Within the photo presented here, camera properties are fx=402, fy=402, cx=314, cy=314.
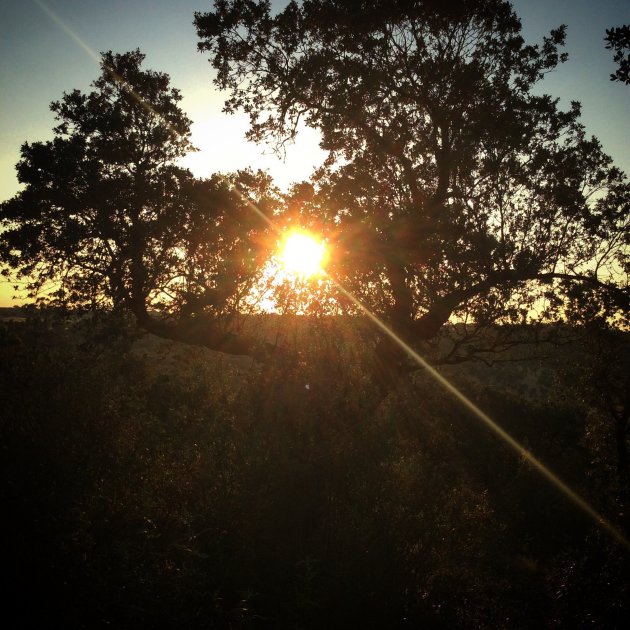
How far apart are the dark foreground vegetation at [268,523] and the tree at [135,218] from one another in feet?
7.18

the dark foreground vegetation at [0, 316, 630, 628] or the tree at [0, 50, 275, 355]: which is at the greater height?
the tree at [0, 50, 275, 355]

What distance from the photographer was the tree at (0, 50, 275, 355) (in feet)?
43.9

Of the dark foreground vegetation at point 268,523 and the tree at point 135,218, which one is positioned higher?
the tree at point 135,218

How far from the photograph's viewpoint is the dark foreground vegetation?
215 inches

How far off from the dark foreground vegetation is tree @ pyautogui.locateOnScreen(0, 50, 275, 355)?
2189 millimetres

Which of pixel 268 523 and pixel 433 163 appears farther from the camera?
pixel 433 163

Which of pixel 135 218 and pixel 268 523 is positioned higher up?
pixel 135 218

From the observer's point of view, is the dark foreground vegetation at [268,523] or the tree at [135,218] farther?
the tree at [135,218]

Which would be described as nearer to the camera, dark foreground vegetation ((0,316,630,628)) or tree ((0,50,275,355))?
dark foreground vegetation ((0,316,630,628))

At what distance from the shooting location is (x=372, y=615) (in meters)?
5.95

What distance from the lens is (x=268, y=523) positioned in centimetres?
752

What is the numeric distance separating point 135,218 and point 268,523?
11368 millimetres

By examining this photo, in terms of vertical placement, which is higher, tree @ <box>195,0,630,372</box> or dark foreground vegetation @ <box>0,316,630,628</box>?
tree @ <box>195,0,630,372</box>

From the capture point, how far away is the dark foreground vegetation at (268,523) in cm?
546
